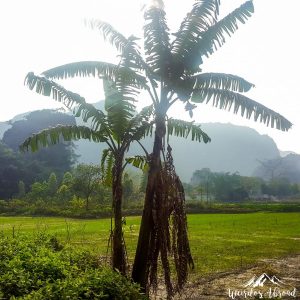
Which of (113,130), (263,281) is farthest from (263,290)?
(113,130)

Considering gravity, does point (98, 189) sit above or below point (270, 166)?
below

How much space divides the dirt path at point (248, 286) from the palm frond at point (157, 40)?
4774 millimetres

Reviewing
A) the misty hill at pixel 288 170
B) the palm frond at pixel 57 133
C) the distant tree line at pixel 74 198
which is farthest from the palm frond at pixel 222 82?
the misty hill at pixel 288 170

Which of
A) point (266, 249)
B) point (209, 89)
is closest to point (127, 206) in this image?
point (266, 249)

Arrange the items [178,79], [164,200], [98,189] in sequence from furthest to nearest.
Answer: [98,189] → [178,79] → [164,200]

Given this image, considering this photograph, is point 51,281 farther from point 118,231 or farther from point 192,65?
point 192,65

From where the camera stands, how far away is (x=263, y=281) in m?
10.8

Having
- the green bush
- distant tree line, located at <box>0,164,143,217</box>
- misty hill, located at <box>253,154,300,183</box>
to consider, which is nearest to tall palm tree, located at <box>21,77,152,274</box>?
the green bush

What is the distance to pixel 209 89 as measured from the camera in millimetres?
8266

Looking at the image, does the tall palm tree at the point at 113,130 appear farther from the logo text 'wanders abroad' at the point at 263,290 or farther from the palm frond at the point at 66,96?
the logo text 'wanders abroad' at the point at 263,290

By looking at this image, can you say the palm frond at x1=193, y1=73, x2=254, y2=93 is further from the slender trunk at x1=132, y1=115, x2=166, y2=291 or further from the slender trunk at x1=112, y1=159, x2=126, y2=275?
the slender trunk at x1=112, y1=159, x2=126, y2=275

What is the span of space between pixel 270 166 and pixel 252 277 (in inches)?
5845

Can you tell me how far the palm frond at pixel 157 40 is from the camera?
8.08 meters

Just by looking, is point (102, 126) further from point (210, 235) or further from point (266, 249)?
point (210, 235)
